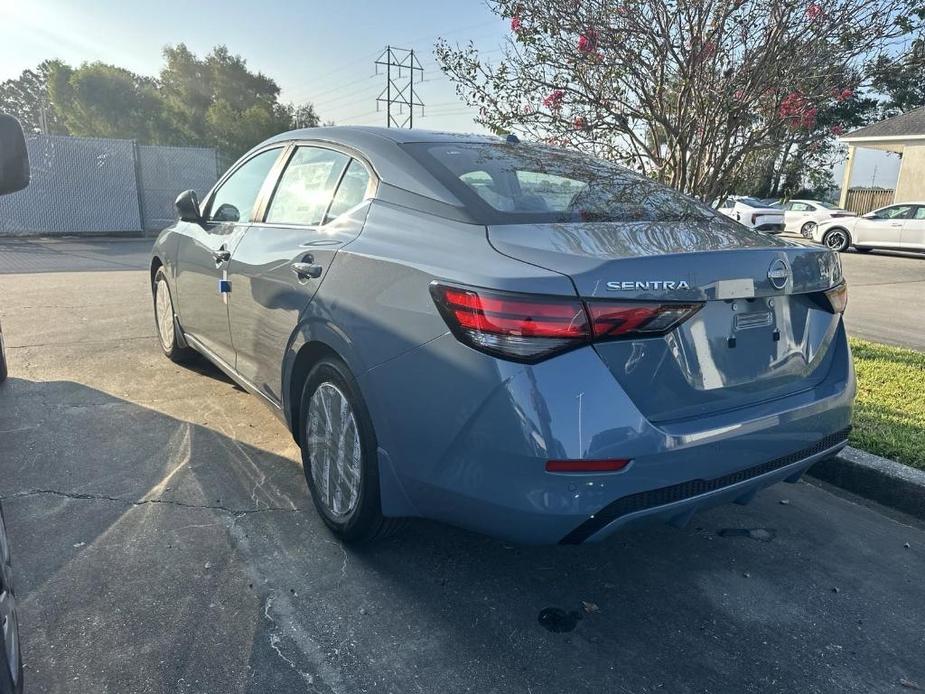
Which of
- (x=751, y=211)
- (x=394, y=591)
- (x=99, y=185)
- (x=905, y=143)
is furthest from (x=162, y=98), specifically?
(x=394, y=591)

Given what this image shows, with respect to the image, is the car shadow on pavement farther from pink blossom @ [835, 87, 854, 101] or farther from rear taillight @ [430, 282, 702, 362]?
pink blossom @ [835, 87, 854, 101]

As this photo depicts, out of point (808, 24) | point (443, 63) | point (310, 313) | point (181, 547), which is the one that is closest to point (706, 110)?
point (808, 24)

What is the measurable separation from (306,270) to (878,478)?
2891 mm

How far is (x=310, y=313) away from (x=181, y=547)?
107cm

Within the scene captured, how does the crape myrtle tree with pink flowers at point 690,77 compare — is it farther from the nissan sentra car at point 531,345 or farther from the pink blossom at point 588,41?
the nissan sentra car at point 531,345

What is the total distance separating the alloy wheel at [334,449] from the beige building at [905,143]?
2552 cm

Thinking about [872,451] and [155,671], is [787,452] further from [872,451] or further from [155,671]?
[155,671]

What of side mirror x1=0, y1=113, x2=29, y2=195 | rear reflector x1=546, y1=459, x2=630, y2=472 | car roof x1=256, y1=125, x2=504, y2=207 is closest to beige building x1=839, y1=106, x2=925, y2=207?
car roof x1=256, y1=125, x2=504, y2=207

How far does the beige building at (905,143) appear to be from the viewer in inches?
894

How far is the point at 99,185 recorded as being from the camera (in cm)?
1638

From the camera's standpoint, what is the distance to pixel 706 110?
186 inches

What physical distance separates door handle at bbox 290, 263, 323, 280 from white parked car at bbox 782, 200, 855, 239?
2060 cm

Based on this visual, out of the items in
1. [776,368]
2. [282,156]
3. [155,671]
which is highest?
[282,156]

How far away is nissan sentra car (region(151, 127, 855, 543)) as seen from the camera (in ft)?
6.47
